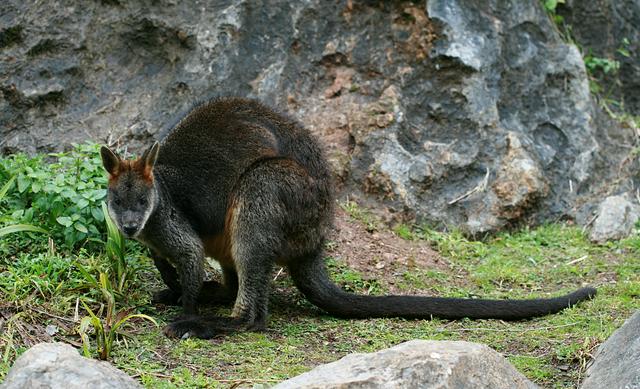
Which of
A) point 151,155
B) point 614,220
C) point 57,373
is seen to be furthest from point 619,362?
point 614,220

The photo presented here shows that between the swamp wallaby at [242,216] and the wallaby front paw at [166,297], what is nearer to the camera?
the swamp wallaby at [242,216]

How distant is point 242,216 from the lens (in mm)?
6312

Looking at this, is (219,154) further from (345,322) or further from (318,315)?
(345,322)

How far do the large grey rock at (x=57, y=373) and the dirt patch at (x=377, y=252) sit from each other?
319cm

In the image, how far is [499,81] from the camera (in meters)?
8.92

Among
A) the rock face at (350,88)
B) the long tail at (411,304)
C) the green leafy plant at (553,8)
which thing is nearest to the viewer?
the long tail at (411,304)

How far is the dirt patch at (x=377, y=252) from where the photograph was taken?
24.6 ft

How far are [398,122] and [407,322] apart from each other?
2.64 meters

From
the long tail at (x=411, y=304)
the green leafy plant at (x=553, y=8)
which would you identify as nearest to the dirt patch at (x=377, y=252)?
the long tail at (x=411, y=304)

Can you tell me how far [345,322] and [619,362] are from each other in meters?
2.13

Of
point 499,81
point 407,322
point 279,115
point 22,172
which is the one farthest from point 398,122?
point 22,172

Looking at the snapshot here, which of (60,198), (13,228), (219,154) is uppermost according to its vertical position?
(219,154)

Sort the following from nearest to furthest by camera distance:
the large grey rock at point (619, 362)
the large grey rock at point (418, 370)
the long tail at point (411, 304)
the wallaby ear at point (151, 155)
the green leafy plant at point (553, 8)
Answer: the large grey rock at point (418, 370) → the large grey rock at point (619, 362) → the wallaby ear at point (151, 155) → the long tail at point (411, 304) → the green leafy plant at point (553, 8)

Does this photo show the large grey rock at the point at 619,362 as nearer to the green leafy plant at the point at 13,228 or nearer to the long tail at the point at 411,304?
the long tail at the point at 411,304
